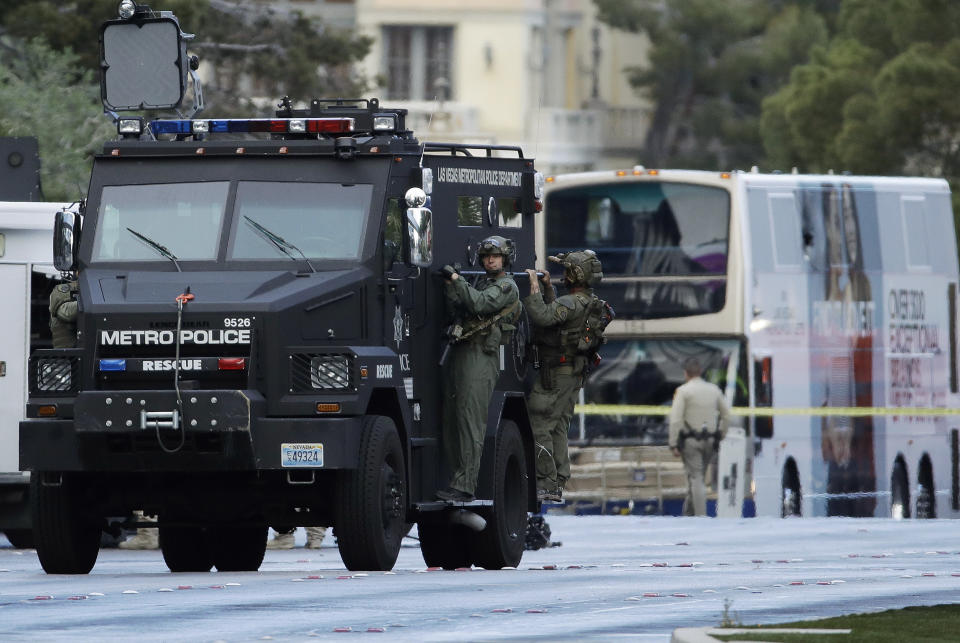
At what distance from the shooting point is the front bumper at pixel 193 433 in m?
16.3

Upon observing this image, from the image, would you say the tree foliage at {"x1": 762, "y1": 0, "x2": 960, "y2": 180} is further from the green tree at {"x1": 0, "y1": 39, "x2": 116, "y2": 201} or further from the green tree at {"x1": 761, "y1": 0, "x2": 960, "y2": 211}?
the green tree at {"x1": 0, "y1": 39, "x2": 116, "y2": 201}

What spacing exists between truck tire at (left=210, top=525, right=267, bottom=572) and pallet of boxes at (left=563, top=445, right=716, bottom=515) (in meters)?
12.3

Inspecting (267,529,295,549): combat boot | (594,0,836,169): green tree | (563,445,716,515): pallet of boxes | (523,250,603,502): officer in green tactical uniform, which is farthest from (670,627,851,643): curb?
(594,0,836,169): green tree

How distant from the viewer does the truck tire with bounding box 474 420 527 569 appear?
18484 mm

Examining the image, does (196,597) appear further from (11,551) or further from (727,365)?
(727,365)

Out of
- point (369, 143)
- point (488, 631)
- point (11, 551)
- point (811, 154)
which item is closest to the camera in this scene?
point (488, 631)

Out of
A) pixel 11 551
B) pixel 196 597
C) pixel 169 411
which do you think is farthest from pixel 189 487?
pixel 11 551

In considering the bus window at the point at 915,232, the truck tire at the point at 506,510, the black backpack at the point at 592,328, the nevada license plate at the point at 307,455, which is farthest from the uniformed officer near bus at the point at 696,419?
the nevada license plate at the point at 307,455

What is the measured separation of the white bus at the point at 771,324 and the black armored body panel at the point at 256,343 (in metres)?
12.9

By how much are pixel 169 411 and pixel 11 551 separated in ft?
25.8

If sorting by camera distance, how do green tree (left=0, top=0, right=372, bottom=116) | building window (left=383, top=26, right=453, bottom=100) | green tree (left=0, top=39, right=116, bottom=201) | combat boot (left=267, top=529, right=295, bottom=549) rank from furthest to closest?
building window (left=383, top=26, right=453, bottom=100), green tree (left=0, top=0, right=372, bottom=116), green tree (left=0, top=39, right=116, bottom=201), combat boot (left=267, top=529, right=295, bottom=549)

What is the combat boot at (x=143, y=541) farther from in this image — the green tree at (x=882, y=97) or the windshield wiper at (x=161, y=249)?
the green tree at (x=882, y=97)

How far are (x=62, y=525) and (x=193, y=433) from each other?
4.42 ft

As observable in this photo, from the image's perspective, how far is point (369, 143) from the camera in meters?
17.4
